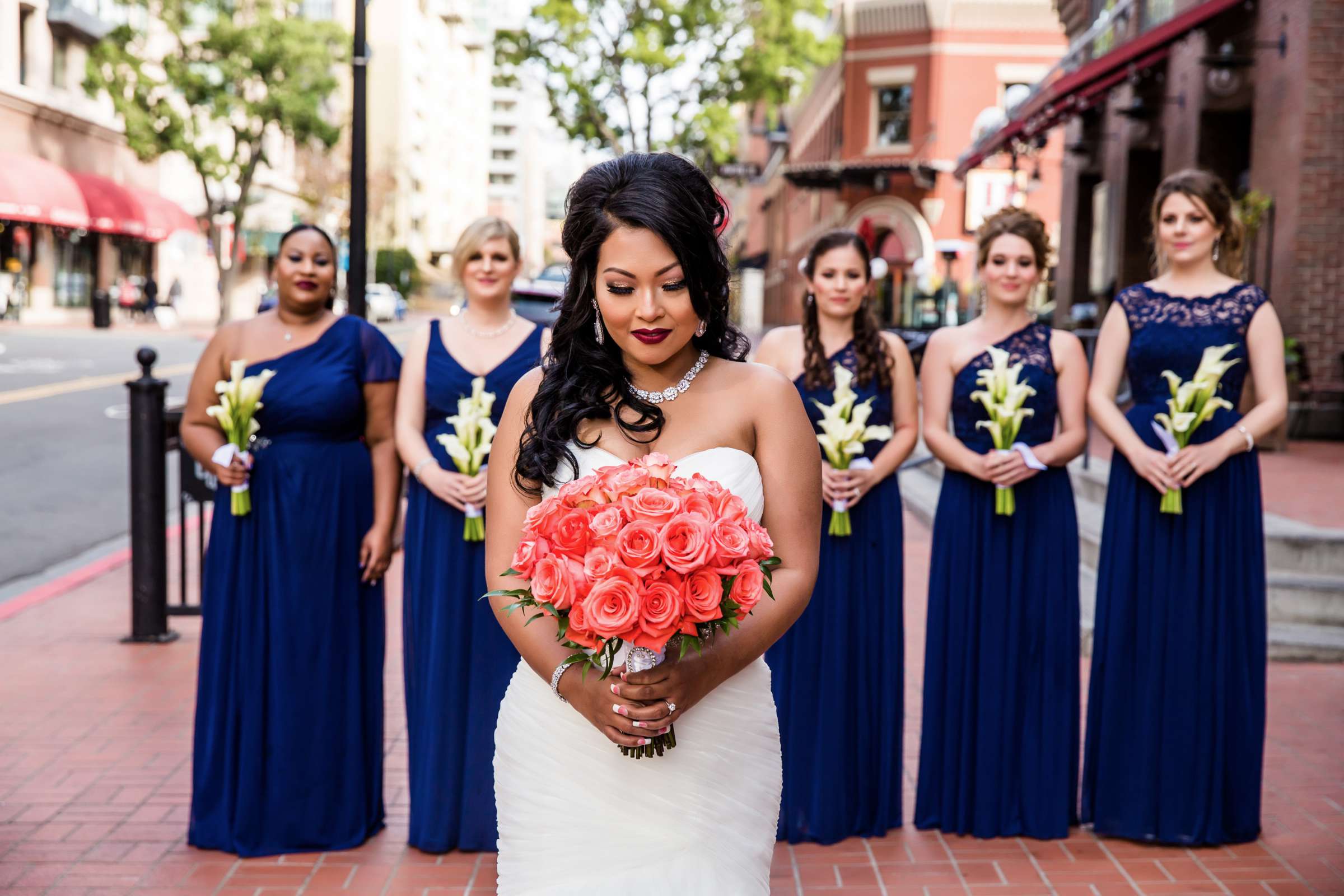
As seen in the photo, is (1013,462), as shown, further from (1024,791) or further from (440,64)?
(440,64)

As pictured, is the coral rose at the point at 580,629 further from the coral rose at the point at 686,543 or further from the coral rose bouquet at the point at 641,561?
the coral rose at the point at 686,543

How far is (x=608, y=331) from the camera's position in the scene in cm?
290

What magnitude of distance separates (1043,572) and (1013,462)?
44 centimetres

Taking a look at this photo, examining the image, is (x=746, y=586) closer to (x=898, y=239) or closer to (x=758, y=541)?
(x=758, y=541)

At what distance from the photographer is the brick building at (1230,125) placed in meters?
13.2

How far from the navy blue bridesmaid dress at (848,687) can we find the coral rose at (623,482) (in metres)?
2.54

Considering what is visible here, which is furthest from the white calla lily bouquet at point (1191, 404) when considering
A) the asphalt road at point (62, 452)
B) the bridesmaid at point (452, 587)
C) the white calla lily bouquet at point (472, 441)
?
the asphalt road at point (62, 452)

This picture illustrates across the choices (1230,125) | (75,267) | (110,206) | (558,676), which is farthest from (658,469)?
(75,267)

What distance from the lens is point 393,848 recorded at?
489 centimetres

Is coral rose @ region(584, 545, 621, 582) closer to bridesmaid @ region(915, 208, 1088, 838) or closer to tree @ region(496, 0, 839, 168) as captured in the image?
bridesmaid @ region(915, 208, 1088, 838)

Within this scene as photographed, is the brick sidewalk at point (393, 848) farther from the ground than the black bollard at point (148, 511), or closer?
closer

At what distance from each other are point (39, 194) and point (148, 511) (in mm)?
33129

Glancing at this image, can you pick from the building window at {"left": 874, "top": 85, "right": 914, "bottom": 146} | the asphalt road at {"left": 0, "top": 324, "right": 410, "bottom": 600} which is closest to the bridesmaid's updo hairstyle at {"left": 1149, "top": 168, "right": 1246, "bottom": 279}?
the asphalt road at {"left": 0, "top": 324, "right": 410, "bottom": 600}

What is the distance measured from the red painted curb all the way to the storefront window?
34.6 metres
